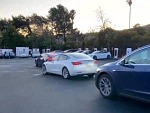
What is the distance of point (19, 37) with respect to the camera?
6225 cm

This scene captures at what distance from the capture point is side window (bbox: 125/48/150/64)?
6730mm

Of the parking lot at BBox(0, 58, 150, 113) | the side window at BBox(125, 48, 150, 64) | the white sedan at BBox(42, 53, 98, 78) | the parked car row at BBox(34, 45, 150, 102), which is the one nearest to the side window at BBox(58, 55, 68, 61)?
the white sedan at BBox(42, 53, 98, 78)

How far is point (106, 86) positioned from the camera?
317 inches

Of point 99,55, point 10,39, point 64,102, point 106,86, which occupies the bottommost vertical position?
point 64,102

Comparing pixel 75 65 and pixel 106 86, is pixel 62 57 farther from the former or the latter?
pixel 106 86

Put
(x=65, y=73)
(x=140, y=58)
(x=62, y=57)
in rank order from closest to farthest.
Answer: (x=140, y=58), (x=65, y=73), (x=62, y=57)

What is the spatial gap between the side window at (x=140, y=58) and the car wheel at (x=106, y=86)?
900 mm

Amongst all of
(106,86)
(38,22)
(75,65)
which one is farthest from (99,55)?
(38,22)

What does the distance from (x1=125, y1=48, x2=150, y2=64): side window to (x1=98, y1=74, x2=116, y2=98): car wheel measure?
0.90 meters

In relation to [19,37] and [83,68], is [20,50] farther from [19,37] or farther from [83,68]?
[83,68]

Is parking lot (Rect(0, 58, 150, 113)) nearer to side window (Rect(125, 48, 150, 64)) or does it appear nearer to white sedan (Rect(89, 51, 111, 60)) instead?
side window (Rect(125, 48, 150, 64))

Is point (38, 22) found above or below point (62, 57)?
above

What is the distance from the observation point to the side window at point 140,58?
265 inches

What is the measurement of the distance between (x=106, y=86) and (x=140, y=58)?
1580 mm
